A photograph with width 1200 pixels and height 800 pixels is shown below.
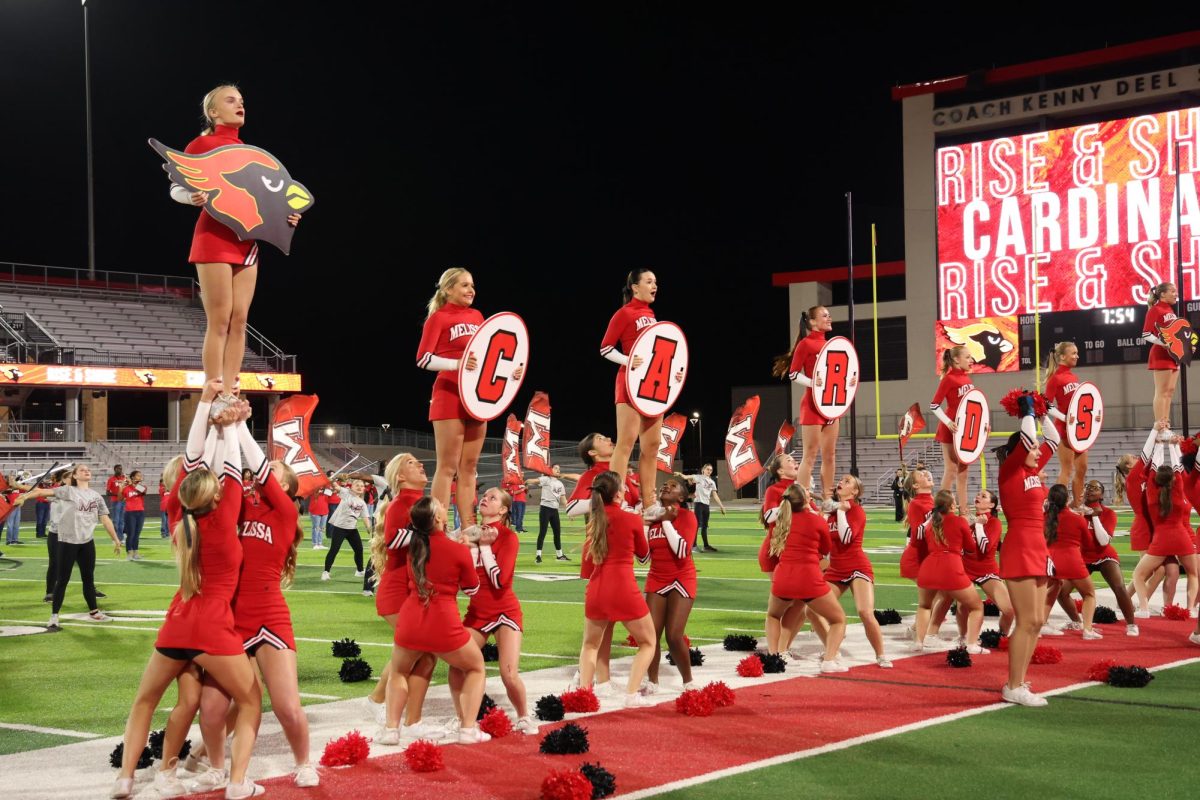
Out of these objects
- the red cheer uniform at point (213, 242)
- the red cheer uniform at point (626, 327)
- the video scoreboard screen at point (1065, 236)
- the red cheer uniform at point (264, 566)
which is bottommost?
the red cheer uniform at point (264, 566)

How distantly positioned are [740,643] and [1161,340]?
19.8 feet

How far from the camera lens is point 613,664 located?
10.2 meters

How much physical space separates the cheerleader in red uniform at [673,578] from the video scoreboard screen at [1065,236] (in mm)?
32375

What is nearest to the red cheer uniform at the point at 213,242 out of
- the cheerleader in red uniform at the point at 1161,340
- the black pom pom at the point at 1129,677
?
the black pom pom at the point at 1129,677

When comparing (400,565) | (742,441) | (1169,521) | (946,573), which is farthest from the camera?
(742,441)

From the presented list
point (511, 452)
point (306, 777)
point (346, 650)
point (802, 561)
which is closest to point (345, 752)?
point (306, 777)

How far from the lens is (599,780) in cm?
576

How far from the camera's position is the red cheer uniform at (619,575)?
8195mm

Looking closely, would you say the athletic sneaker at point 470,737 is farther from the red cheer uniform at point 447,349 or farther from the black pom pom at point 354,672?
the black pom pom at point 354,672

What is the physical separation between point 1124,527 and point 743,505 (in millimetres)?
25009

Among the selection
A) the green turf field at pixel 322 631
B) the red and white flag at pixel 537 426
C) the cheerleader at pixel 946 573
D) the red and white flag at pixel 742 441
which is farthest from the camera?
the red and white flag at pixel 537 426

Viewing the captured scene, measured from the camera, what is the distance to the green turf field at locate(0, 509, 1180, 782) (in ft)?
24.8

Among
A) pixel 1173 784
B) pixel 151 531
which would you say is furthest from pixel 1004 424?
pixel 1173 784

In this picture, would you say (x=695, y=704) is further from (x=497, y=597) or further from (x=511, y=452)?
(x=511, y=452)
